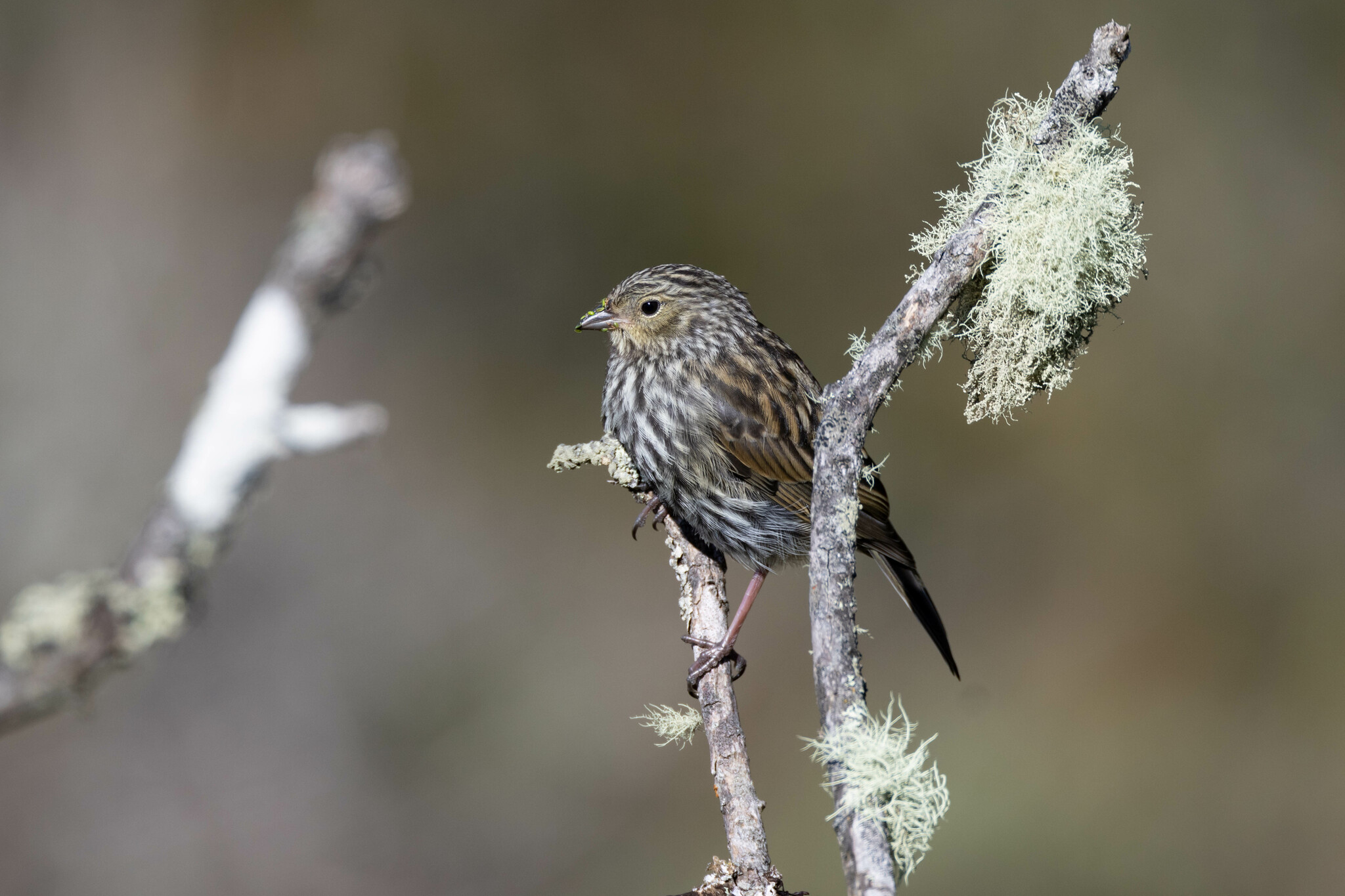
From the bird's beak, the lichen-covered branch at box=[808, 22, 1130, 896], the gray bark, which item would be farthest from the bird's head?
the lichen-covered branch at box=[808, 22, 1130, 896]

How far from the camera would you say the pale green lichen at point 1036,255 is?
1.92 m

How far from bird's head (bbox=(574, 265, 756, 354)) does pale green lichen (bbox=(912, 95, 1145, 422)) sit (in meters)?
1.49

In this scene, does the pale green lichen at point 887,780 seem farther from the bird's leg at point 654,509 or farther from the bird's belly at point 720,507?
the bird's leg at point 654,509

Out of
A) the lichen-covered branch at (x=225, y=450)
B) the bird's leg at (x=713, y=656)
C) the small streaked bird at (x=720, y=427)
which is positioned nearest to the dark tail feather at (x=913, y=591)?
the small streaked bird at (x=720, y=427)

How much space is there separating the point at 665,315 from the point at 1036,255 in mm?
1865

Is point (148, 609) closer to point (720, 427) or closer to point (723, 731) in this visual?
point (723, 731)

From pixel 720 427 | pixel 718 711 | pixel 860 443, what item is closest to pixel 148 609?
pixel 860 443

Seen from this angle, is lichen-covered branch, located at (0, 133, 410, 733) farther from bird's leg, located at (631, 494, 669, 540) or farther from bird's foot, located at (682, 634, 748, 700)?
bird's leg, located at (631, 494, 669, 540)

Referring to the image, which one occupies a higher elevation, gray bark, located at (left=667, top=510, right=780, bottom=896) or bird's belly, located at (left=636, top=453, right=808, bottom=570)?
bird's belly, located at (left=636, top=453, right=808, bottom=570)

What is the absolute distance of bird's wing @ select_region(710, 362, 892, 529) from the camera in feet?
11.2

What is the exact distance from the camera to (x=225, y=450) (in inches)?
36.4

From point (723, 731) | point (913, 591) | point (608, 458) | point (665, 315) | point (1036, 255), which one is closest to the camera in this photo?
point (1036, 255)

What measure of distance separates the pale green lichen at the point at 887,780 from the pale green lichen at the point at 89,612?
3.09 feet

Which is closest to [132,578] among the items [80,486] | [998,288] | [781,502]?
[998,288]
